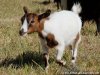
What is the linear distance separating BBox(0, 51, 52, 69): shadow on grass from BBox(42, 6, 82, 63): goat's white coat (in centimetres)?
59

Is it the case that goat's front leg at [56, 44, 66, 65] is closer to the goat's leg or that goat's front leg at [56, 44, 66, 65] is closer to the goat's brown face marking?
the goat's brown face marking

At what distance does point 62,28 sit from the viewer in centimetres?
722

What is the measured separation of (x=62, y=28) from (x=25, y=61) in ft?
3.80

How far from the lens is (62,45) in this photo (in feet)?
23.4

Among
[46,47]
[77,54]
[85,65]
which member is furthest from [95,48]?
[46,47]

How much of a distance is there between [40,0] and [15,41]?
41.6 feet

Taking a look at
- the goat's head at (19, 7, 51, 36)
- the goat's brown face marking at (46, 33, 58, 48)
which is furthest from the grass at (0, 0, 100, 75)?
the goat's head at (19, 7, 51, 36)

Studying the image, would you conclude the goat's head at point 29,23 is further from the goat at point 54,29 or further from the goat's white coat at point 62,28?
the goat's white coat at point 62,28

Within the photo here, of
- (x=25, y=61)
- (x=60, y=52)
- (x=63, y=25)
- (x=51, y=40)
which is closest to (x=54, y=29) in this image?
(x=51, y=40)

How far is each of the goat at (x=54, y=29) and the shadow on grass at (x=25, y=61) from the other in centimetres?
40

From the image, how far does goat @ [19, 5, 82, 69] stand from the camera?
22.2ft

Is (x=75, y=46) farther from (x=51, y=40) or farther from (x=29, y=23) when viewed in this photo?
(x=29, y=23)

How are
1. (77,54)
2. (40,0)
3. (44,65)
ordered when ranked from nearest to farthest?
(44,65)
(77,54)
(40,0)

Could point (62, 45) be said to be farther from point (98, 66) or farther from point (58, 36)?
point (98, 66)
